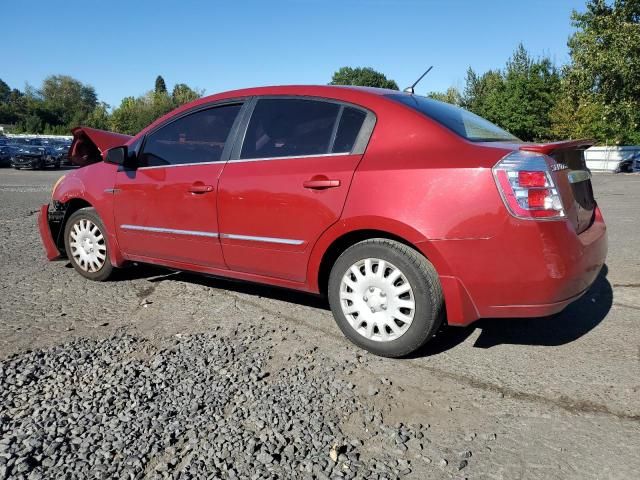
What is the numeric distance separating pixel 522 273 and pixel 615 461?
102 centimetres

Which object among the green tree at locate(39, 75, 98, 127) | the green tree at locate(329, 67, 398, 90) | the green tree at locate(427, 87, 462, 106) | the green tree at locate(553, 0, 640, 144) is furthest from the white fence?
the green tree at locate(39, 75, 98, 127)

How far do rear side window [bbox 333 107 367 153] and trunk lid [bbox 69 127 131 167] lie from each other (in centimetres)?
283

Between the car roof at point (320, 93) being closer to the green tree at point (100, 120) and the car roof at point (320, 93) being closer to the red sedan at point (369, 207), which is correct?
the red sedan at point (369, 207)

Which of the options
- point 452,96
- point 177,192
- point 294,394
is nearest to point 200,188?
point 177,192

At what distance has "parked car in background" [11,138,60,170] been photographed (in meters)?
27.3

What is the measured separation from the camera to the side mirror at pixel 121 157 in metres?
4.59

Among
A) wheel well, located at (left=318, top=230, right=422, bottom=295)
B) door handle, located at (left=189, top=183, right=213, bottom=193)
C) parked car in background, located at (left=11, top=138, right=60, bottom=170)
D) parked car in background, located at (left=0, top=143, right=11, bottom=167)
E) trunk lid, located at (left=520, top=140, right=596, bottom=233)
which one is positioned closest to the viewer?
trunk lid, located at (left=520, top=140, right=596, bottom=233)

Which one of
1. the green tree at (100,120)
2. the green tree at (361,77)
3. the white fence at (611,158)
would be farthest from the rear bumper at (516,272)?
the green tree at (361,77)

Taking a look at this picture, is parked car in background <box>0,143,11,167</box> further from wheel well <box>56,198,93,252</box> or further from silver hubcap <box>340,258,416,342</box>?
silver hubcap <box>340,258,416,342</box>

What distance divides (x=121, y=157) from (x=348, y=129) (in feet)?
7.15

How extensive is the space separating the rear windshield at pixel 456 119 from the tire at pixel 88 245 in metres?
2.99

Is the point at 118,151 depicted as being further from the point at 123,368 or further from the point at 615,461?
the point at 615,461

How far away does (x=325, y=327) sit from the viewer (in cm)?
386

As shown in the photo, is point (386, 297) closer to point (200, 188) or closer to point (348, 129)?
point (348, 129)
